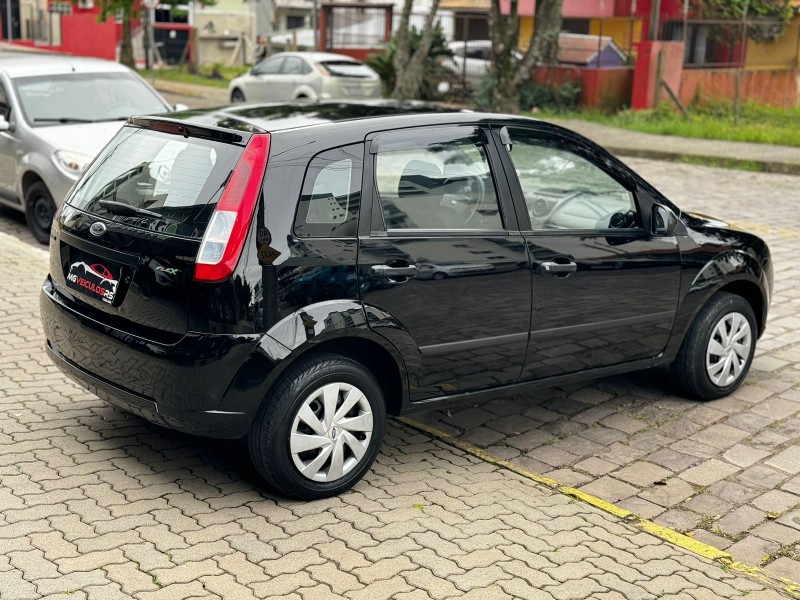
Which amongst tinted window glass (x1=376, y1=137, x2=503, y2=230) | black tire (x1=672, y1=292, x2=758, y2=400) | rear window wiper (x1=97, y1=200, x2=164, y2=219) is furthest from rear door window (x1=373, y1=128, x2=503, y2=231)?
black tire (x1=672, y1=292, x2=758, y2=400)

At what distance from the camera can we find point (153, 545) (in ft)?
14.4

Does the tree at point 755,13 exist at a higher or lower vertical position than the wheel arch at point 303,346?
higher

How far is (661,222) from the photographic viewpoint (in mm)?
5922

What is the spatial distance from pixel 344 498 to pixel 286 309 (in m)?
0.94

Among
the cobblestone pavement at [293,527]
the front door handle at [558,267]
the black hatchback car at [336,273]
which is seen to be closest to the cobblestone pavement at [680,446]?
the cobblestone pavement at [293,527]

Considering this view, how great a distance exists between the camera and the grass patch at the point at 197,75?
112 ft

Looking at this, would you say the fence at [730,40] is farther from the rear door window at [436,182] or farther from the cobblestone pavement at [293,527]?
the cobblestone pavement at [293,527]

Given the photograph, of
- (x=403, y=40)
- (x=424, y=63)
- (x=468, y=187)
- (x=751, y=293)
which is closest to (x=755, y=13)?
(x=424, y=63)

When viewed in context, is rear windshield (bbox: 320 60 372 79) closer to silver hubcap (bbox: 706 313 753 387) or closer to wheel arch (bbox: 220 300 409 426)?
silver hubcap (bbox: 706 313 753 387)

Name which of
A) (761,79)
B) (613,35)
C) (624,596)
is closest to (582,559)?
(624,596)

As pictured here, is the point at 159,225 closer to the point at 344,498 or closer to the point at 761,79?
the point at 344,498

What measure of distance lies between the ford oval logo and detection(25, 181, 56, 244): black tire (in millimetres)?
5550

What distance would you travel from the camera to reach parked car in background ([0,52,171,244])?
10102mm

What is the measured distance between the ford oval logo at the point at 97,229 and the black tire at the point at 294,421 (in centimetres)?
108
